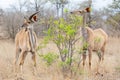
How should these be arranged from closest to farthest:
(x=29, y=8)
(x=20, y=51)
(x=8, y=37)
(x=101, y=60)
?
(x=20, y=51), (x=101, y=60), (x=8, y=37), (x=29, y=8)

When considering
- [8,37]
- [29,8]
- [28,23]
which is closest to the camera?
[28,23]

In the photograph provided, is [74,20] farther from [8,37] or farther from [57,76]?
[8,37]

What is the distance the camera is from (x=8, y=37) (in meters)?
23.1

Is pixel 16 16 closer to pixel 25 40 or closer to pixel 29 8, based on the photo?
pixel 29 8

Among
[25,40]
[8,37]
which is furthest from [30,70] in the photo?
[8,37]

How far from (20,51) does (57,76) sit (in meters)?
2.49

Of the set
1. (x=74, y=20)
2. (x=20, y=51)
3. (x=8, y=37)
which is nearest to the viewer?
(x=74, y=20)

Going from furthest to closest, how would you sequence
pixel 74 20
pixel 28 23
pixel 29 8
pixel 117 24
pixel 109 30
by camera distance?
pixel 29 8
pixel 109 30
pixel 117 24
pixel 28 23
pixel 74 20

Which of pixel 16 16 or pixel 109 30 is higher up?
pixel 16 16

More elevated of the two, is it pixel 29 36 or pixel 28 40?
pixel 29 36

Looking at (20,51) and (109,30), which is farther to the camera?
(109,30)

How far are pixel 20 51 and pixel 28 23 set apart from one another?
149 centimetres

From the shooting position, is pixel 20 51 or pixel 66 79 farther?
pixel 20 51

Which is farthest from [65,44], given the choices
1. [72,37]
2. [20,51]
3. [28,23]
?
[20,51]
